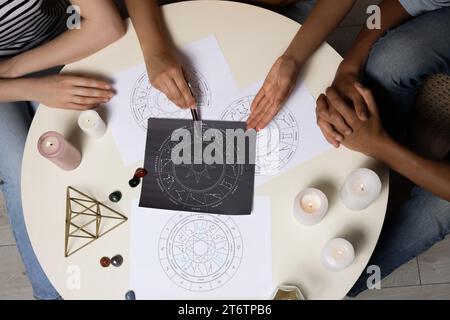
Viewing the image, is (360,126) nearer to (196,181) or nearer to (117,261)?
(196,181)

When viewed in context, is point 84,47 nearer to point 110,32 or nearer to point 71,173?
point 110,32

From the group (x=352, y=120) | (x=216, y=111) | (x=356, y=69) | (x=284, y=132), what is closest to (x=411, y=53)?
(x=356, y=69)

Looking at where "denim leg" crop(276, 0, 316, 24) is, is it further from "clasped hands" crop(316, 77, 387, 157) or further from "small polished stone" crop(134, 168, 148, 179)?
"small polished stone" crop(134, 168, 148, 179)

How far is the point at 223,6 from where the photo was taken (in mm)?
875

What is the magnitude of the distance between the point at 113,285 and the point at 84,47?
513 mm

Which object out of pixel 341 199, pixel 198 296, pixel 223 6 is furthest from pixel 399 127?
pixel 198 296

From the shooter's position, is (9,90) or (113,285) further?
(9,90)

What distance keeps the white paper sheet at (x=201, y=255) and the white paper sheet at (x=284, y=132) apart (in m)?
0.08

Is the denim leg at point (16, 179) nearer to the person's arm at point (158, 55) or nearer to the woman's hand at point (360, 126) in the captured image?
the person's arm at point (158, 55)

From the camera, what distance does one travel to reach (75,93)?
2.70 feet

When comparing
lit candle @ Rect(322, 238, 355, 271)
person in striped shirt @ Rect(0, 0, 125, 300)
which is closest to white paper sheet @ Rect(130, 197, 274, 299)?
lit candle @ Rect(322, 238, 355, 271)

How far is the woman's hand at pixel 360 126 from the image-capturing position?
760 millimetres

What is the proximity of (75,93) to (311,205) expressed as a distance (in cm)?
54

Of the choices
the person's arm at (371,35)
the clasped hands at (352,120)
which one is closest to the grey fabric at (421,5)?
the person's arm at (371,35)
